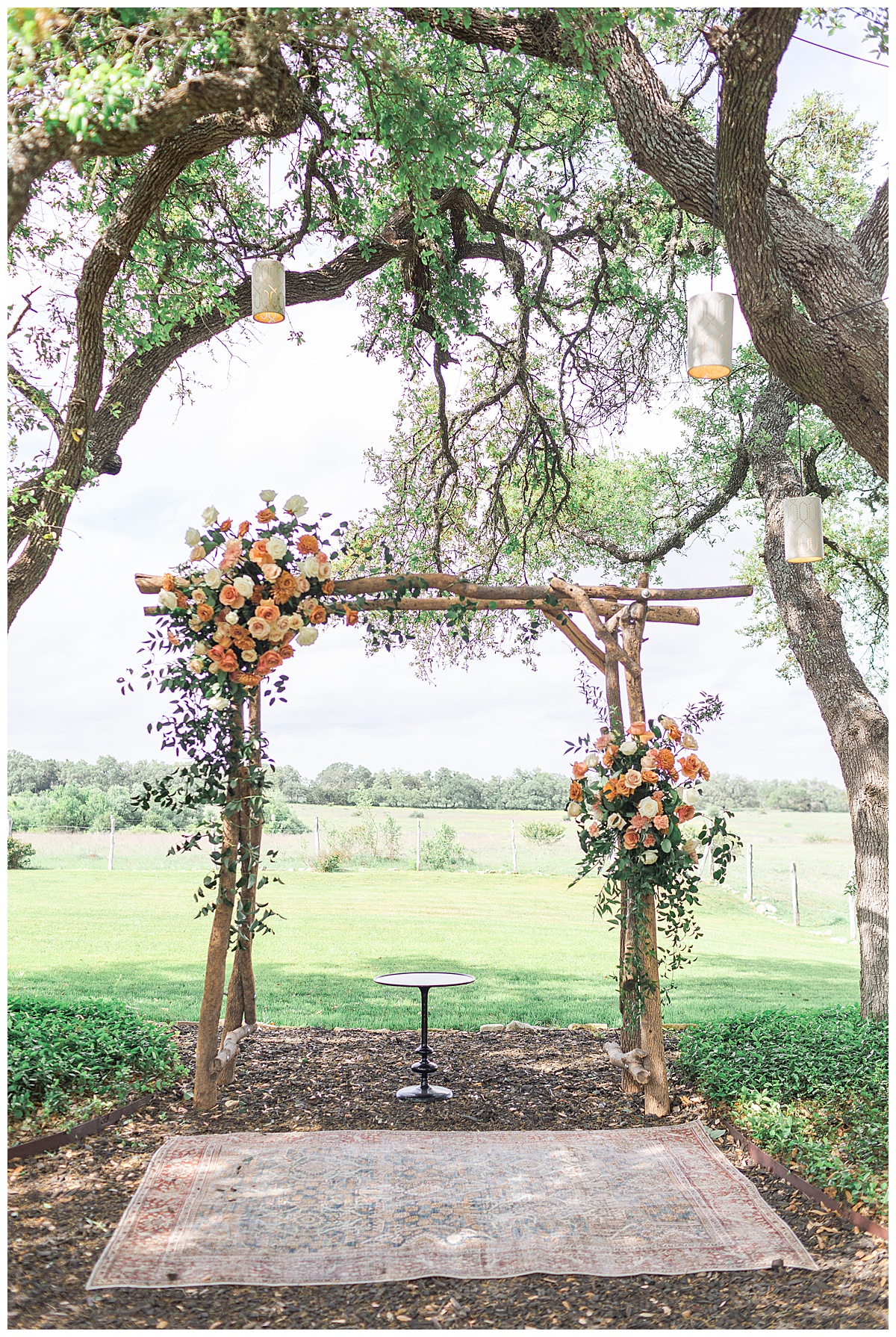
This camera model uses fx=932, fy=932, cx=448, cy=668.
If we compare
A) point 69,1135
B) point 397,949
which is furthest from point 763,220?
point 397,949

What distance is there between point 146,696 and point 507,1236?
2582 millimetres

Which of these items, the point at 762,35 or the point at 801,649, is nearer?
the point at 762,35

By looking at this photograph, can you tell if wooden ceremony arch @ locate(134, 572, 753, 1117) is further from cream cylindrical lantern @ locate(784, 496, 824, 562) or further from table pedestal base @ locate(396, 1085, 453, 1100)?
table pedestal base @ locate(396, 1085, 453, 1100)

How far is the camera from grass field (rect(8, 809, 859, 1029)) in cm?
717

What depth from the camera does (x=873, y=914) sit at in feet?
17.5

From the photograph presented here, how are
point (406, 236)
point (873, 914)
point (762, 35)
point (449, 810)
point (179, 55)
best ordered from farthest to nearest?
point (449, 810)
point (406, 236)
point (873, 914)
point (762, 35)
point (179, 55)

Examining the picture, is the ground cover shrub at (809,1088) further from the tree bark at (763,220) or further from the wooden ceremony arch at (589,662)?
the tree bark at (763,220)

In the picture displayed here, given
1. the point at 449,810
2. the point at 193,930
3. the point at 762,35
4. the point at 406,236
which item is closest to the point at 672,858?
the point at 762,35

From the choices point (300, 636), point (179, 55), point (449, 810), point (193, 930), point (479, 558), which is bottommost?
point (193, 930)

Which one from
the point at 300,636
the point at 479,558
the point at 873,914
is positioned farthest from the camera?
the point at 479,558

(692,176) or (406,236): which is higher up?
(406,236)

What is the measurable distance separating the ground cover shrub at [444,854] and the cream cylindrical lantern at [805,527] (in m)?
9.88

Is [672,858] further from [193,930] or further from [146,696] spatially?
[193,930]

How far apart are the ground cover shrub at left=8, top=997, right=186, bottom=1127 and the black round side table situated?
109cm
